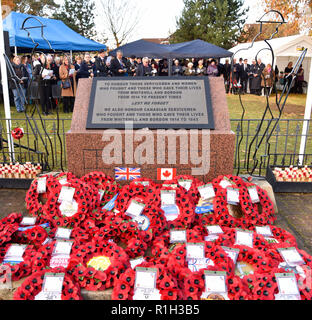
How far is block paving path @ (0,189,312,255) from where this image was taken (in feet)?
10.9

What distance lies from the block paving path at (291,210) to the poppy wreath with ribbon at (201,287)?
3.82 ft

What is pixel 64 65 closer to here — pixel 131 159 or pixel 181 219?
pixel 131 159

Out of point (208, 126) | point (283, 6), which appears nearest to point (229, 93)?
point (283, 6)

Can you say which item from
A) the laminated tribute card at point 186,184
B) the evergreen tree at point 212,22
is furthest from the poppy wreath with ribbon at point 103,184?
the evergreen tree at point 212,22

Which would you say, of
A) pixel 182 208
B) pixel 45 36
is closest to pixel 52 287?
pixel 182 208

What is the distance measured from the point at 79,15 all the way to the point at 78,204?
35878mm

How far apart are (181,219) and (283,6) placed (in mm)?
15095

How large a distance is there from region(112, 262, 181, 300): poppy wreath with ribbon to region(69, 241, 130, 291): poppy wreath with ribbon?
0.32 feet

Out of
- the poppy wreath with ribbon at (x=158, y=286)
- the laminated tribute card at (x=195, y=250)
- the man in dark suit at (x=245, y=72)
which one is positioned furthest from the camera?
the man in dark suit at (x=245, y=72)

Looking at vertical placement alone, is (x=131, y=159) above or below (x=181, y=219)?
above

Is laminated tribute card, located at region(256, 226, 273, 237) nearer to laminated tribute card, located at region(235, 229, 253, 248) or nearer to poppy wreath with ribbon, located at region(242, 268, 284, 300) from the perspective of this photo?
laminated tribute card, located at region(235, 229, 253, 248)

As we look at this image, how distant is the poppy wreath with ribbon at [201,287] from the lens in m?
2.15

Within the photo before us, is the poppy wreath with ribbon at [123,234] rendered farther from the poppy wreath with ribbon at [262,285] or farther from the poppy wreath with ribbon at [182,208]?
the poppy wreath with ribbon at [262,285]
